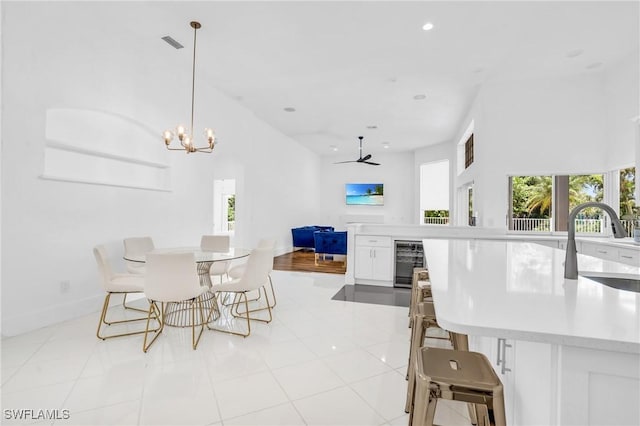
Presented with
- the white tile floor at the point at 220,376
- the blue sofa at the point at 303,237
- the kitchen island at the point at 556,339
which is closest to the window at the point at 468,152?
the blue sofa at the point at 303,237

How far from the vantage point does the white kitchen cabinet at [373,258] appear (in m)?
4.79

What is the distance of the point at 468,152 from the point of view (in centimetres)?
721

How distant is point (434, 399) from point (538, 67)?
5.17 meters

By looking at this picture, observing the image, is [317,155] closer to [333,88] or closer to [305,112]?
[305,112]

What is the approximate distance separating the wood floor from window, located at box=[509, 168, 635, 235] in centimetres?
327

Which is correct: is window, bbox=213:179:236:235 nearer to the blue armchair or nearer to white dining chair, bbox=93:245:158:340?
the blue armchair

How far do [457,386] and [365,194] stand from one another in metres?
10.1

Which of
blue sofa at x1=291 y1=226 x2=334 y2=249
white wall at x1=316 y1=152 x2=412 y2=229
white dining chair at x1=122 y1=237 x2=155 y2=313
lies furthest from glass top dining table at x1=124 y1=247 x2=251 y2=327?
white wall at x1=316 y1=152 x2=412 y2=229

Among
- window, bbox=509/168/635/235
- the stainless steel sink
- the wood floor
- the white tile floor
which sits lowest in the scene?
the white tile floor

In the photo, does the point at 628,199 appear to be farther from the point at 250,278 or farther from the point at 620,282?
the point at 250,278

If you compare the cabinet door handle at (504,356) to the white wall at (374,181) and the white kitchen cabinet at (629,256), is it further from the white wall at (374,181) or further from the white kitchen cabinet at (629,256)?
the white wall at (374,181)

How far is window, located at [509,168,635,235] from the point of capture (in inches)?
188

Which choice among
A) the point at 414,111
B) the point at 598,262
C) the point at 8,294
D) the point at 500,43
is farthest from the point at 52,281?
the point at 414,111

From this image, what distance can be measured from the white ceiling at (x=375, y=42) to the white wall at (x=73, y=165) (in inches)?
13.3
